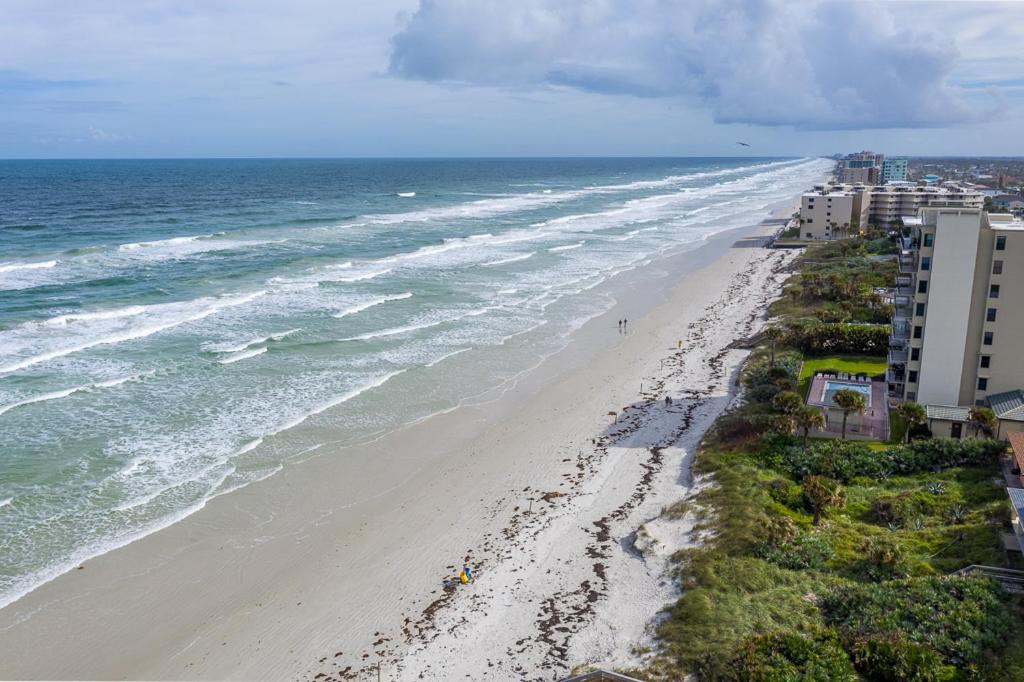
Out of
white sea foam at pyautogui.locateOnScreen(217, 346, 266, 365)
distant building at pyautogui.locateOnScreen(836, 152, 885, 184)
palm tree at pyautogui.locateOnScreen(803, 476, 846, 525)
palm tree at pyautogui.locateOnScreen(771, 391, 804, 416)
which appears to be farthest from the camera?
distant building at pyautogui.locateOnScreen(836, 152, 885, 184)

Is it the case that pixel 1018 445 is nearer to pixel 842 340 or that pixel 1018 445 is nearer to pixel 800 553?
pixel 800 553

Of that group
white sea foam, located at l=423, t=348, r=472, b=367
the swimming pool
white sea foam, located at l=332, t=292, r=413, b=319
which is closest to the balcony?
the swimming pool

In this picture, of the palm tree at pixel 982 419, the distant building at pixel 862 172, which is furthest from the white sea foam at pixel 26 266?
the distant building at pixel 862 172

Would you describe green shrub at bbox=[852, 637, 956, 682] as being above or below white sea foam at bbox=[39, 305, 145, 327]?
below

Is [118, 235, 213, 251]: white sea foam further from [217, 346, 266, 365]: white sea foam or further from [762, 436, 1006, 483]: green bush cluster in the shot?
[762, 436, 1006, 483]: green bush cluster

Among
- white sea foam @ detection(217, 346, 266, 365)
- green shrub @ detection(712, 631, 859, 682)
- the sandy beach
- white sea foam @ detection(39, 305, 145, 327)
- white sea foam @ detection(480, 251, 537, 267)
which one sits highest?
white sea foam @ detection(480, 251, 537, 267)
